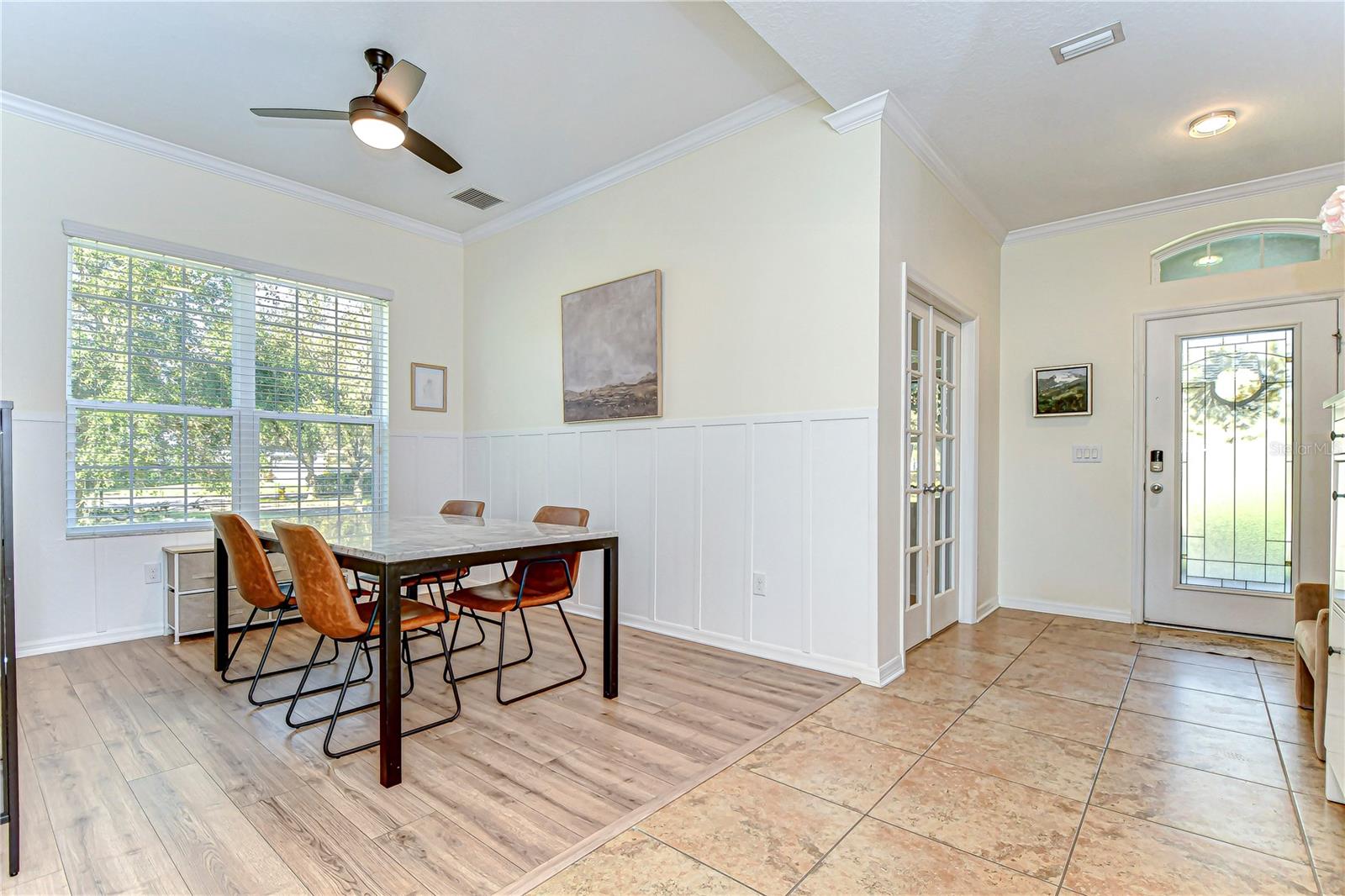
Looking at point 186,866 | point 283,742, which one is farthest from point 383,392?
point 186,866

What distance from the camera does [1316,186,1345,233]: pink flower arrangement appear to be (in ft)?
6.14

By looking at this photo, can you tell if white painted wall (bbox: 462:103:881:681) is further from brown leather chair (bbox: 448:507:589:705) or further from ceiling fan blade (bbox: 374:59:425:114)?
ceiling fan blade (bbox: 374:59:425:114)

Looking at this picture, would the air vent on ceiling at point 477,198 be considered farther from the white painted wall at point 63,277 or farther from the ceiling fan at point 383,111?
the ceiling fan at point 383,111

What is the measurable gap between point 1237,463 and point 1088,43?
2.84 metres

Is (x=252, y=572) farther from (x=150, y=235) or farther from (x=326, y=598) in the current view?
(x=150, y=235)

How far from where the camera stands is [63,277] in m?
3.49

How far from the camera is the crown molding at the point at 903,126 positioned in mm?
2973

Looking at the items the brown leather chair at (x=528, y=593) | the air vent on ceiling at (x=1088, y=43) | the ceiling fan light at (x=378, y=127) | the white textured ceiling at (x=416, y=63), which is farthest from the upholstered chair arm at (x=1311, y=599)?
the ceiling fan light at (x=378, y=127)

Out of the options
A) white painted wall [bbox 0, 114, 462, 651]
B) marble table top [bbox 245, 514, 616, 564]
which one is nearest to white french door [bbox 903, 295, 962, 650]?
marble table top [bbox 245, 514, 616, 564]

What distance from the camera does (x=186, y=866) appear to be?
5.26 ft

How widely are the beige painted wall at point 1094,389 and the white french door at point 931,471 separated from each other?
0.83 meters

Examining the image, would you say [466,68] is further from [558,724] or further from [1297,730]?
[1297,730]

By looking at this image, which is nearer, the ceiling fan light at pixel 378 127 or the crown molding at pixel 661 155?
the ceiling fan light at pixel 378 127

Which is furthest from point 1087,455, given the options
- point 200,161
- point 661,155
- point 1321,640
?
point 200,161
